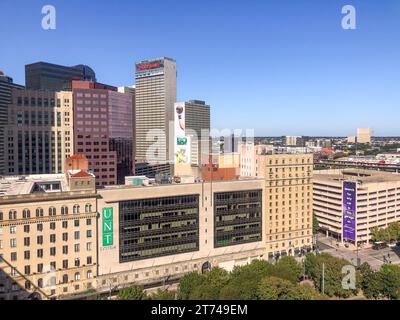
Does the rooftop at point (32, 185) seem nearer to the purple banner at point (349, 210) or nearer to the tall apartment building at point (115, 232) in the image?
the tall apartment building at point (115, 232)

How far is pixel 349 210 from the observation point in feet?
198

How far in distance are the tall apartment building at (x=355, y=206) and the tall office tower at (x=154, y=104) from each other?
68.6 metres

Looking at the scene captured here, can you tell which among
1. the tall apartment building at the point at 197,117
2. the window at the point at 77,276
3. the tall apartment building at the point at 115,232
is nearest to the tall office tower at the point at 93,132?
the tall apartment building at the point at 115,232

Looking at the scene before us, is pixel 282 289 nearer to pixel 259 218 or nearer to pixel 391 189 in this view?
pixel 259 218

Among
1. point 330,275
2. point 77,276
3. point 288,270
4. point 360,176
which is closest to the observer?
point 288,270

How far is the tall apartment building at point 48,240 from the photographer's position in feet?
116

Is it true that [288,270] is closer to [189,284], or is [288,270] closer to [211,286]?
[211,286]

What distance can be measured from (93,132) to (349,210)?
5029 centimetres

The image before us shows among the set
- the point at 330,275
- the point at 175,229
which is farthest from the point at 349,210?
the point at 175,229

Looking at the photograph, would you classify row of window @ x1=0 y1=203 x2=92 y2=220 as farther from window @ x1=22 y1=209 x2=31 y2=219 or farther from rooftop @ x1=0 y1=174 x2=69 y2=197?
rooftop @ x1=0 y1=174 x2=69 y2=197

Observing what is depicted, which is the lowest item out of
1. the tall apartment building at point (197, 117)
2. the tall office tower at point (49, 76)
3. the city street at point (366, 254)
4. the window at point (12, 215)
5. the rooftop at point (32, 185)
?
the city street at point (366, 254)

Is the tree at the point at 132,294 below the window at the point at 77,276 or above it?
above

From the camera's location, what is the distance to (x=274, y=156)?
5312 cm

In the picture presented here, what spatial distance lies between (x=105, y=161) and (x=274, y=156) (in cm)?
3710
